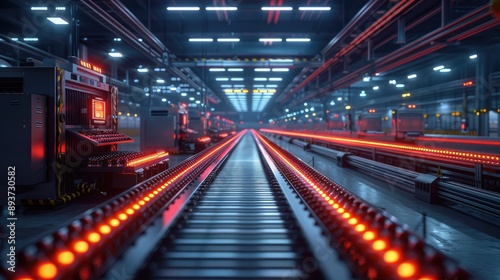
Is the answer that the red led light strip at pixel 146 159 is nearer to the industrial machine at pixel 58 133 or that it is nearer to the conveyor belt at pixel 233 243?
the industrial machine at pixel 58 133

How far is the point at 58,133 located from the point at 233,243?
425 cm

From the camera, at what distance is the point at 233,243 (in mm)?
4102

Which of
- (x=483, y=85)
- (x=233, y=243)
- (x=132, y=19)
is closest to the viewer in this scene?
(x=233, y=243)

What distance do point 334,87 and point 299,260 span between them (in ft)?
64.2

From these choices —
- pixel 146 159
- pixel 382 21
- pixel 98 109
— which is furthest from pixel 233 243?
pixel 382 21

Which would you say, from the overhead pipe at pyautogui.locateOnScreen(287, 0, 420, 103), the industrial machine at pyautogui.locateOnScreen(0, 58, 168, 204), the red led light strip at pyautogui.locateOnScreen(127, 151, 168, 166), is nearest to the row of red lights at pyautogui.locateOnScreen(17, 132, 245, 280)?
the red led light strip at pyautogui.locateOnScreen(127, 151, 168, 166)

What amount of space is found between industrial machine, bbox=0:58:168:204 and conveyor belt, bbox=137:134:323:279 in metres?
2.21

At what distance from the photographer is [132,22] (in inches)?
440

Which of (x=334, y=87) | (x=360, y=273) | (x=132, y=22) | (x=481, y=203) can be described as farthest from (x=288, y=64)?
(x=360, y=273)

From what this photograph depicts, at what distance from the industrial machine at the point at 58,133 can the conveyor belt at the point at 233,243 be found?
2207 mm

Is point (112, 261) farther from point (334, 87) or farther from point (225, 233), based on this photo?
point (334, 87)

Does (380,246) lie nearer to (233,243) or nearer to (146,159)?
(233,243)

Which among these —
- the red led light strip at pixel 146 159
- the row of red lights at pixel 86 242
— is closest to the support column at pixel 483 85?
the red led light strip at pixel 146 159

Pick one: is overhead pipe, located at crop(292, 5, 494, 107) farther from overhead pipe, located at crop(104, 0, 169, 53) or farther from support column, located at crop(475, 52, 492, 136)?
overhead pipe, located at crop(104, 0, 169, 53)
